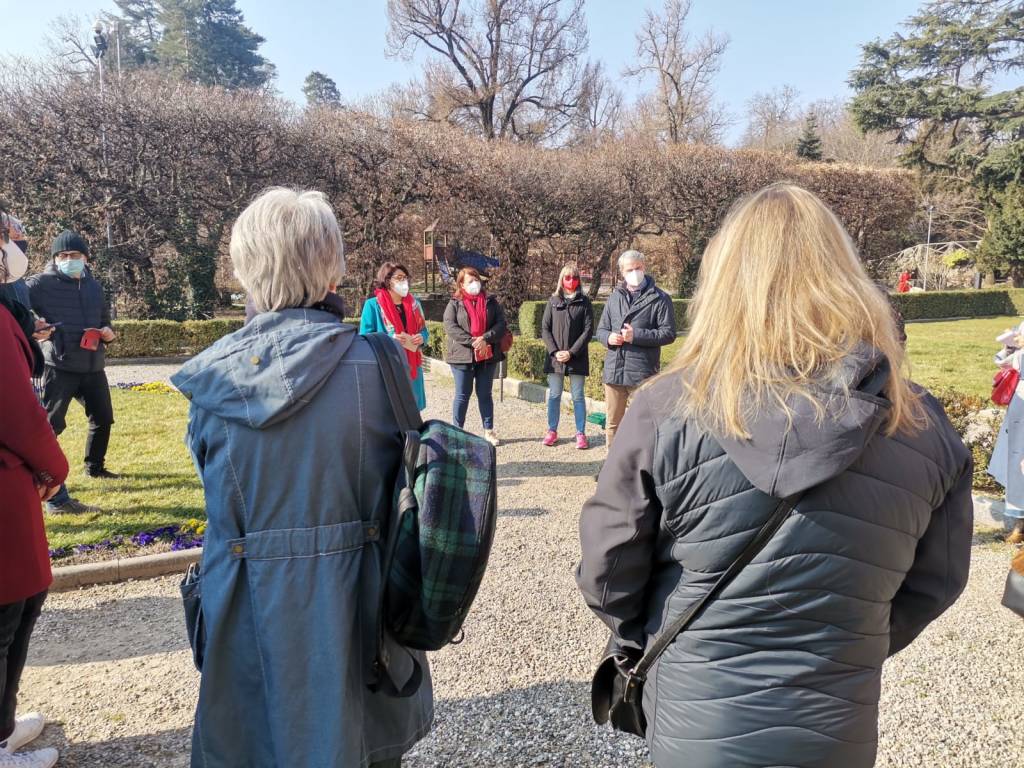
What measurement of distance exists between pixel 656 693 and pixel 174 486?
5.49m

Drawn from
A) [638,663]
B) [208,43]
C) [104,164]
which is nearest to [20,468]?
[638,663]

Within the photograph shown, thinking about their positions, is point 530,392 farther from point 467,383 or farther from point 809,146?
point 809,146

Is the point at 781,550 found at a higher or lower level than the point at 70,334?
lower

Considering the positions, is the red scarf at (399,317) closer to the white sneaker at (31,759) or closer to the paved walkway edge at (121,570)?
the paved walkway edge at (121,570)

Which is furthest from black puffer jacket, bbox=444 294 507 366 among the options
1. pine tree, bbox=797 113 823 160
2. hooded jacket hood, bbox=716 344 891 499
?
pine tree, bbox=797 113 823 160

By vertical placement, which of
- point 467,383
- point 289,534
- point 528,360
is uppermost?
point 289,534

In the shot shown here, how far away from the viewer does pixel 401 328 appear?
5.64 metres

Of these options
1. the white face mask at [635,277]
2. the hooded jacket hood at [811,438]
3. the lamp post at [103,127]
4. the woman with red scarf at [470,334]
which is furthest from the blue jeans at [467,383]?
the lamp post at [103,127]

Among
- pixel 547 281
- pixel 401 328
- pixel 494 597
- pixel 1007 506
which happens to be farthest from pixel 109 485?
pixel 547 281

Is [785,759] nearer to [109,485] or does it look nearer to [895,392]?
[895,392]

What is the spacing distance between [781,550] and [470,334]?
5.66 meters

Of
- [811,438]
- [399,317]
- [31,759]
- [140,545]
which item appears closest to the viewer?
[811,438]

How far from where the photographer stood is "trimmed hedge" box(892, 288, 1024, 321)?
78.2ft

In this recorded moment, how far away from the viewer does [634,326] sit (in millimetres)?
5977
